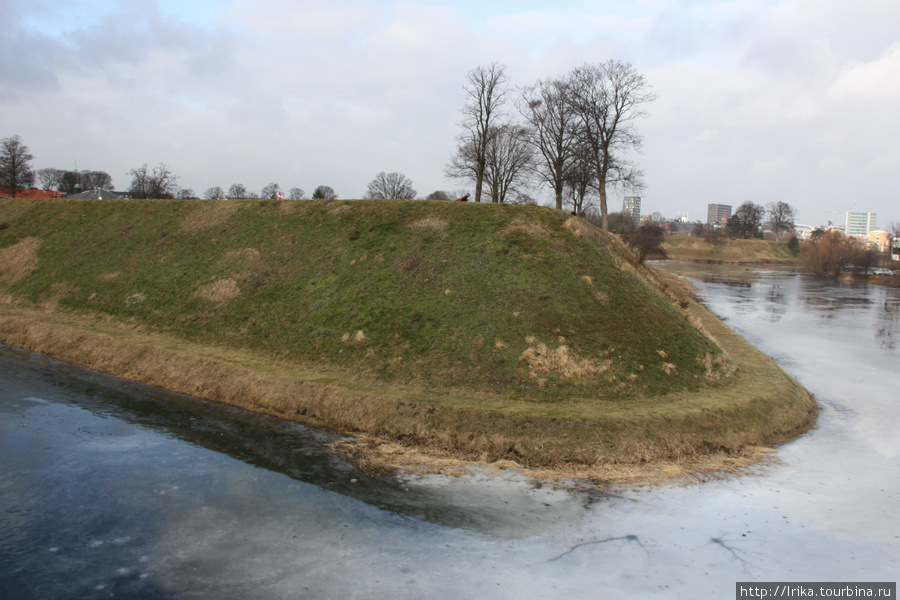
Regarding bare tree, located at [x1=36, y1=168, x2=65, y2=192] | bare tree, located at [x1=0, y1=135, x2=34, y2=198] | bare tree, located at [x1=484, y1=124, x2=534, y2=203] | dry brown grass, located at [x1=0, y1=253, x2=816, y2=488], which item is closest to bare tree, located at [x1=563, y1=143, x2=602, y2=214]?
bare tree, located at [x1=484, y1=124, x2=534, y2=203]

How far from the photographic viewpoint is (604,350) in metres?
17.7

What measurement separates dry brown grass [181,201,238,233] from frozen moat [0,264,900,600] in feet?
48.7

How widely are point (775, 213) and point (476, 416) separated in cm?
19528

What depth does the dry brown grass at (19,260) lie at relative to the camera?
28.7 meters

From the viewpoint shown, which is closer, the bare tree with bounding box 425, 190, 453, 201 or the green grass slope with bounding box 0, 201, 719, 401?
the green grass slope with bounding box 0, 201, 719, 401

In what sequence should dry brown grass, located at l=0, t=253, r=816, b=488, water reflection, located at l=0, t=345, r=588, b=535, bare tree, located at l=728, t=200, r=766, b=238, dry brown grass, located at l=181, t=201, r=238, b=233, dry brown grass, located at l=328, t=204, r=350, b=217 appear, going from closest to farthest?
water reflection, located at l=0, t=345, r=588, b=535 → dry brown grass, located at l=0, t=253, r=816, b=488 → dry brown grass, located at l=328, t=204, r=350, b=217 → dry brown grass, located at l=181, t=201, r=238, b=233 → bare tree, located at l=728, t=200, r=766, b=238

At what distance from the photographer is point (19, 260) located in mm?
30047

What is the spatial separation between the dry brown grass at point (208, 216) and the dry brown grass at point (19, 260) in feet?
26.3

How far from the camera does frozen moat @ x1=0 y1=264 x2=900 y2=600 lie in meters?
8.32

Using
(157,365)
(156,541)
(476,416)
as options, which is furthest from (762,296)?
(156,541)

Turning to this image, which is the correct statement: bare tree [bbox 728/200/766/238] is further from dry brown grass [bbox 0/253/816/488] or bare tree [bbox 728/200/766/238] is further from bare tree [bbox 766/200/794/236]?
dry brown grass [bbox 0/253/816/488]

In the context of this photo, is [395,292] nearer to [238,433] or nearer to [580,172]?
[238,433]

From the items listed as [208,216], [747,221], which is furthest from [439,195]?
[747,221]

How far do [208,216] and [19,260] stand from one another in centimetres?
1034
